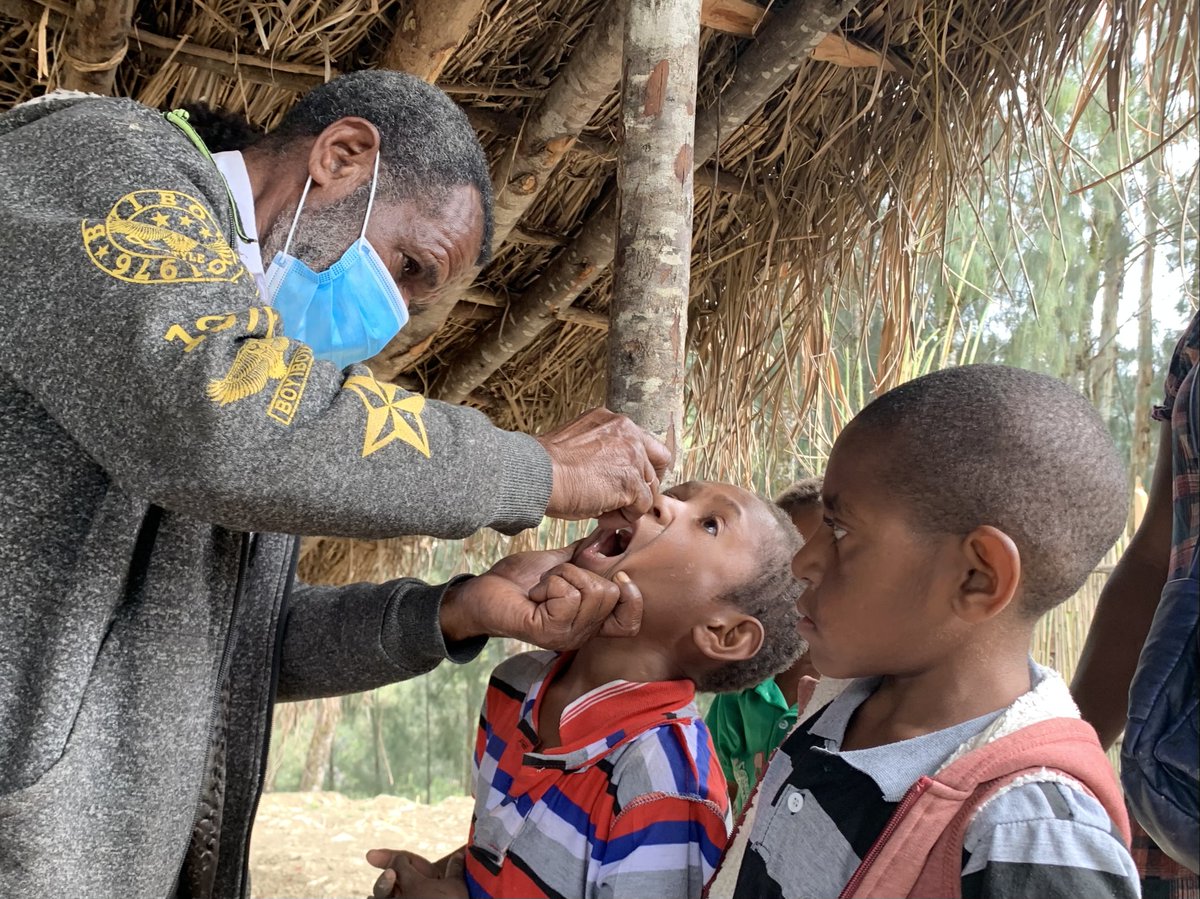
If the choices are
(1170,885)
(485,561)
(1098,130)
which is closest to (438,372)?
(485,561)

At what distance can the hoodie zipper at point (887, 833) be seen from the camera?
4.02 ft

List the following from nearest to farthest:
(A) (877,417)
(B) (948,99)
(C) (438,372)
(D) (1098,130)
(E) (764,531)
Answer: (A) (877,417) < (E) (764,531) < (B) (948,99) < (C) (438,372) < (D) (1098,130)

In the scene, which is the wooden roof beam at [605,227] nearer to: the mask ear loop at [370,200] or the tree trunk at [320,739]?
the mask ear loop at [370,200]

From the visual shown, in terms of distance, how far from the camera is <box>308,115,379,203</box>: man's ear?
1.97m

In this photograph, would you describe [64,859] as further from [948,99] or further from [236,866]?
[948,99]

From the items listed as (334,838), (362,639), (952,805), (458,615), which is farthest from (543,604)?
(334,838)

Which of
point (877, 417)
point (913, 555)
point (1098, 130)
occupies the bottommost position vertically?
point (913, 555)

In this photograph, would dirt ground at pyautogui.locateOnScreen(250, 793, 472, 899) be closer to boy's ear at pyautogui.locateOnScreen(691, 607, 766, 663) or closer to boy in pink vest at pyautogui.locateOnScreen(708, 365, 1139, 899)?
boy's ear at pyautogui.locateOnScreen(691, 607, 766, 663)

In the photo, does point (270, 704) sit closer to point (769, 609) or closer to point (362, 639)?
point (362, 639)

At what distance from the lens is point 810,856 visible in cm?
133

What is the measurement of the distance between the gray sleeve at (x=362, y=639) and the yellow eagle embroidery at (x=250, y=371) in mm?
696

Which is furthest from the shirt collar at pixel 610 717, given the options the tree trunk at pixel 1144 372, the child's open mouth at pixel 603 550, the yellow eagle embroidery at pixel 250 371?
the tree trunk at pixel 1144 372

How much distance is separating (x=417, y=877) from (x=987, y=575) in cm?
114

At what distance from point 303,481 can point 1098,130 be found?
12050 millimetres
